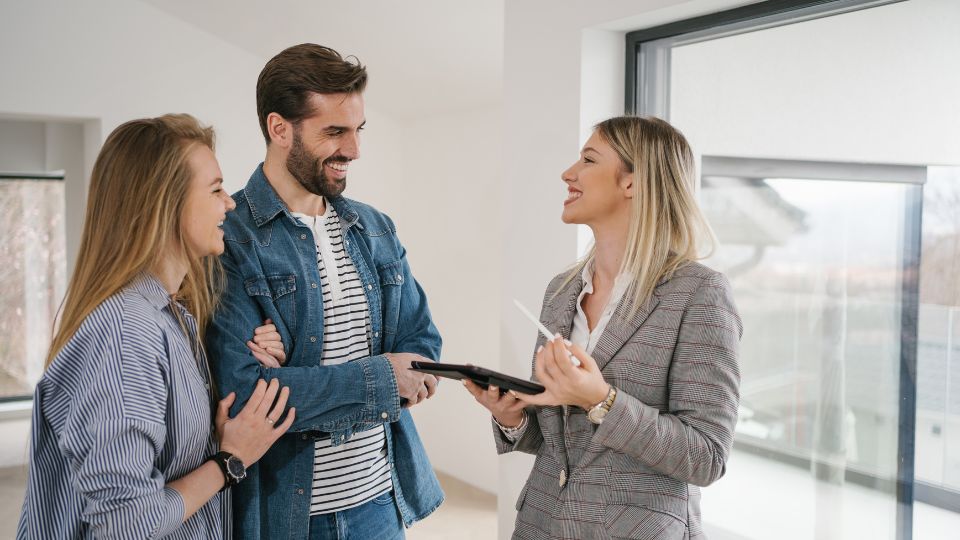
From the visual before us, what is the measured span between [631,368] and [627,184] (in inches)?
15.3

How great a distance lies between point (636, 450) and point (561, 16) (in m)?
1.74

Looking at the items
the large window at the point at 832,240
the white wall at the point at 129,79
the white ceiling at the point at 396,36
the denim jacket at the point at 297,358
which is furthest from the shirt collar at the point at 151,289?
the white wall at the point at 129,79

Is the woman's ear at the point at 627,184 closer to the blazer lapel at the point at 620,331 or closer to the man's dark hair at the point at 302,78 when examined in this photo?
the blazer lapel at the point at 620,331

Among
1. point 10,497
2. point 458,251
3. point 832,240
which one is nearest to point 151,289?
point 832,240

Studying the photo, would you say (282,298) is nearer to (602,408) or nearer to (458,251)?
(602,408)

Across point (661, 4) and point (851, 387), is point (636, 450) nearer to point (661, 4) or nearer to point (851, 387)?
point (851, 387)

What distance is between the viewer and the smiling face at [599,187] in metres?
1.63

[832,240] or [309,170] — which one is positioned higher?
[309,170]

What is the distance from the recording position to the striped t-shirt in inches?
67.8

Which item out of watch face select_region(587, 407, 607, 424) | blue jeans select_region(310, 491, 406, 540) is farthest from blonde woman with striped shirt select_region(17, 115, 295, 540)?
watch face select_region(587, 407, 607, 424)

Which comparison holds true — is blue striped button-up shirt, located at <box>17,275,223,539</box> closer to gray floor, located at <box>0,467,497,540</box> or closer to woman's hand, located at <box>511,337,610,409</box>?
woman's hand, located at <box>511,337,610,409</box>

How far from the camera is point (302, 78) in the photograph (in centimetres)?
175

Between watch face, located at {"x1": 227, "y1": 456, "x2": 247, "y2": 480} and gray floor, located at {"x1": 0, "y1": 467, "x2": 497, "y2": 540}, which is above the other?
watch face, located at {"x1": 227, "y1": 456, "x2": 247, "y2": 480}

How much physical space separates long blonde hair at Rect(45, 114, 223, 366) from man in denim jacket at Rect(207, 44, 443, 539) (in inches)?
11.0
